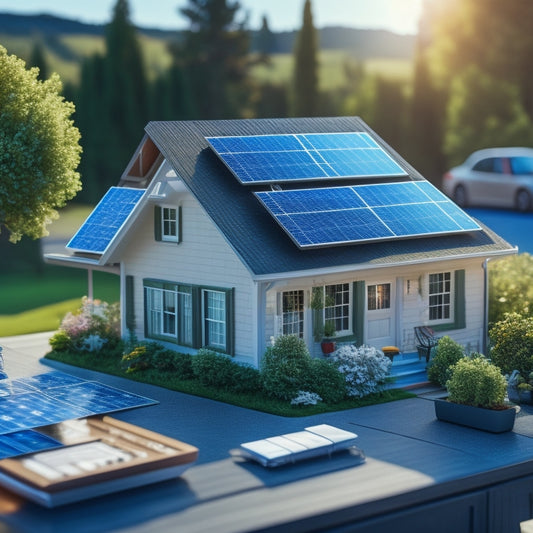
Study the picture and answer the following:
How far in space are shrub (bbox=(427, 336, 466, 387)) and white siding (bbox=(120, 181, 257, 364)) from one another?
4333 millimetres

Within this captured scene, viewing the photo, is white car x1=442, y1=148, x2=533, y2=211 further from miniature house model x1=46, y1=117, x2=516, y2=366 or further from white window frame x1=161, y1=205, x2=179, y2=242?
white window frame x1=161, y1=205, x2=179, y2=242

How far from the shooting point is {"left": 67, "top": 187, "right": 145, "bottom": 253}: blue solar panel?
92.1ft

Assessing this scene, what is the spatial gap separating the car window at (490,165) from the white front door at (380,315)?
16.6 metres

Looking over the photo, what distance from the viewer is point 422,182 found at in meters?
27.7

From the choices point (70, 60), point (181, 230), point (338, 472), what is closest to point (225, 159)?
point (181, 230)

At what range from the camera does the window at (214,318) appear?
80.1ft

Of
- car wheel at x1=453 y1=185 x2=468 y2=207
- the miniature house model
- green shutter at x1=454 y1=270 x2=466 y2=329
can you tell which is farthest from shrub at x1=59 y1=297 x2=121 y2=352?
car wheel at x1=453 y1=185 x2=468 y2=207

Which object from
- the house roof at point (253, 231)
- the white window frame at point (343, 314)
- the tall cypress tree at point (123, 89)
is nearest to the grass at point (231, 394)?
the white window frame at point (343, 314)

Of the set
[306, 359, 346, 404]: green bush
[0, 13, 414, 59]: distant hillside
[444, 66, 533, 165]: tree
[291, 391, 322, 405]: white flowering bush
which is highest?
[0, 13, 414, 59]: distant hillside

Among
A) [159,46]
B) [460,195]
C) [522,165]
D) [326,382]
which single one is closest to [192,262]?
[326,382]

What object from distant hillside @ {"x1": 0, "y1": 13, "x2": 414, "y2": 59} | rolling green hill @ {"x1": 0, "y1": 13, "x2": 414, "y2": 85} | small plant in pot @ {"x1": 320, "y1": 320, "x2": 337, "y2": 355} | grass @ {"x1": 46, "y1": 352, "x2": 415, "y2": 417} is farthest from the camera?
distant hillside @ {"x1": 0, "y1": 13, "x2": 414, "y2": 59}

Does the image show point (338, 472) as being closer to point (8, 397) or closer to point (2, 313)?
point (8, 397)

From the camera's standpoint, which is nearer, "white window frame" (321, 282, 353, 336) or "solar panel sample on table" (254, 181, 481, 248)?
"solar panel sample on table" (254, 181, 481, 248)

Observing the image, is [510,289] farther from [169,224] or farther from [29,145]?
[29,145]
